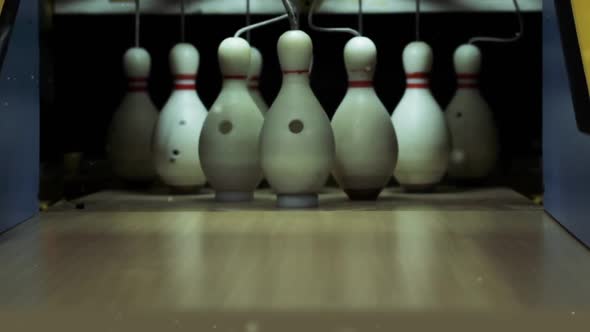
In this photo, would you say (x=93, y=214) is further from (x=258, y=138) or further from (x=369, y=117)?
(x=369, y=117)

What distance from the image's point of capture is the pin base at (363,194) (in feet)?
7.36

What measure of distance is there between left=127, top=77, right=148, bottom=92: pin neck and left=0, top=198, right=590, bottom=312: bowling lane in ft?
1.20

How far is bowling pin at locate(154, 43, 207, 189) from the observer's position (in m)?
2.32

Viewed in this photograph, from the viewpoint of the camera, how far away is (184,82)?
236cm

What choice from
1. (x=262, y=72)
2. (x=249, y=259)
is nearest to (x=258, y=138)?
(x=262, y=72)

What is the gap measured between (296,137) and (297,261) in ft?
2.26

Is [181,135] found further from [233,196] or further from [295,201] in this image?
[295,201]

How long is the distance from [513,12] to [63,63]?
96 centimetres

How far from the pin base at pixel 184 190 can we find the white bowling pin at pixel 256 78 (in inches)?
9.1

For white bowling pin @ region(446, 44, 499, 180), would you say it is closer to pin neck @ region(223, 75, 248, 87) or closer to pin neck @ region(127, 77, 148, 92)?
pin neck @ region(223, 75, 248, 87)

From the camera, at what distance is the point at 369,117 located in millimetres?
2221

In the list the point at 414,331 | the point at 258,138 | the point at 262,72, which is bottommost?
the point at 414,331

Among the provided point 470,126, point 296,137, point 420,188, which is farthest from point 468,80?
point 296,137

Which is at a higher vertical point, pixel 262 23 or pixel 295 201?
pixel 262 23
